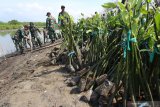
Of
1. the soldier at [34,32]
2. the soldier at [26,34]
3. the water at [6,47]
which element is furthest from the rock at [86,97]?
the water at [6,47]

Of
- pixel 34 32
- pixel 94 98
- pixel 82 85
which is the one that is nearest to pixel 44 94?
pixel 82 85

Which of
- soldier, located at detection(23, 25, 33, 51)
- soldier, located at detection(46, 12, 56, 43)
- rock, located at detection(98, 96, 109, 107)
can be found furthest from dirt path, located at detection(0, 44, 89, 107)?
soldier, located at detection(23, 25, 33, 51)

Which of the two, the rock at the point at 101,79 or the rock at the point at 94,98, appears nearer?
the rock at the point at 94,98

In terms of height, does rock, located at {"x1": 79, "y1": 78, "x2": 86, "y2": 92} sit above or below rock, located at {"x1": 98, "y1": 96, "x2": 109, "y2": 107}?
above

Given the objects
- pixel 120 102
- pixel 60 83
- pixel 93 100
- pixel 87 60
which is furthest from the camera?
pixel 87 60

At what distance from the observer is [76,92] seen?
6.61 metres

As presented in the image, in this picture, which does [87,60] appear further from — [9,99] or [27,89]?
[9,99]

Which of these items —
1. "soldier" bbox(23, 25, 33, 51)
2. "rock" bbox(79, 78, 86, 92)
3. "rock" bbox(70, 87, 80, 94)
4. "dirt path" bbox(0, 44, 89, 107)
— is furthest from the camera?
"soldier" bbox(23, 25, 33, 51)

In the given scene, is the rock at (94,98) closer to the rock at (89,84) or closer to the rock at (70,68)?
the rock at (89,84)

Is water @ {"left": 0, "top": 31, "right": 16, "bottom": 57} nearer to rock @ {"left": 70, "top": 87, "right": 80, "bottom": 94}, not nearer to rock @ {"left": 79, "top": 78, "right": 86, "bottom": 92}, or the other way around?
rock @ {"left": 70, "top": 87, "right": 80, "bottom": 94}

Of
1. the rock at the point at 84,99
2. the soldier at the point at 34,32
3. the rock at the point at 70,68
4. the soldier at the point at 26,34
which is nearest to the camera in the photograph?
the rock at the point at 84,99

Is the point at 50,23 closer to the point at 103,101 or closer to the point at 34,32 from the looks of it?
the point at 34,32

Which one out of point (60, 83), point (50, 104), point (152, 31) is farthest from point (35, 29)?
point (152, 31)

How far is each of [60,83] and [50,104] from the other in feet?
4.16
